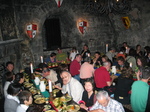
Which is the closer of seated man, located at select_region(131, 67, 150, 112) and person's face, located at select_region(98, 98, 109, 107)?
person's face, located at select_region(98, 98, 109, 107)

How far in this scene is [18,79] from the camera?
4184 mm

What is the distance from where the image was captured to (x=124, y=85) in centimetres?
394

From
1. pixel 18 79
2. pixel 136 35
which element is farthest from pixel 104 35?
pixel 18 79

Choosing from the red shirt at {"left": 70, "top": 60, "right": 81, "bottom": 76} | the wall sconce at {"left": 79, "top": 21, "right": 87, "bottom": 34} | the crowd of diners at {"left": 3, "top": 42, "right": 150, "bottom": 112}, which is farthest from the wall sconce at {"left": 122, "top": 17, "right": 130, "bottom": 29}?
the red shirt at {"left": 70, "top": 60, "right": 81, "bottom": 76}

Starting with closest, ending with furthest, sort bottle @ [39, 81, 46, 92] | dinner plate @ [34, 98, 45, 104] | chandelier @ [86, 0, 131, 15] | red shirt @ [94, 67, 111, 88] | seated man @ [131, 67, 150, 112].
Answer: seated man @ [131, 67, 150, 112], dinner plate @ [34, 98, 45, 104], bottle @ [39, 81, 46, 92], red shirt @ [94, 67, 111, 88], chandelier @ [86, 0, 131, 15]

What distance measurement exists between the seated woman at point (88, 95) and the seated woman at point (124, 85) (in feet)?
3.69

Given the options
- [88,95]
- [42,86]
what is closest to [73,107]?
[88,95]

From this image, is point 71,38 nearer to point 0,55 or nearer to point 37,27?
point 37,27

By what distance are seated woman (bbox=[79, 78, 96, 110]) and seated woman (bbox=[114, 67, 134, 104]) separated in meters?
1.13

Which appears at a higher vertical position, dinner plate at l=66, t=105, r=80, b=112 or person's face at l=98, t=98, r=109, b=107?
person's face at l=98, t=98, r=109, b=107

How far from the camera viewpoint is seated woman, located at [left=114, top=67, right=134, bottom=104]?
391 cm

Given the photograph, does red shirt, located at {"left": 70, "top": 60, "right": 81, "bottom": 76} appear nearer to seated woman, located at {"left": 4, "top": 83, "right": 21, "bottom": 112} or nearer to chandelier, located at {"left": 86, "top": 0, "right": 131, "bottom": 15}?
chandelier, located at {"left": 86, "top": 0, "right": 131, "bottom": 15}

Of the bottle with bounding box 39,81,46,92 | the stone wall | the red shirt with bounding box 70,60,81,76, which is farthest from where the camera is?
the stone wall

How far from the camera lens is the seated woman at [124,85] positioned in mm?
3912
